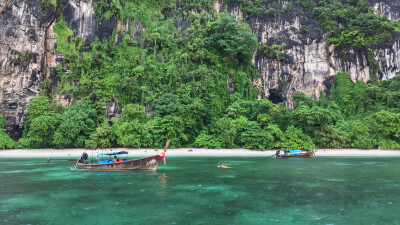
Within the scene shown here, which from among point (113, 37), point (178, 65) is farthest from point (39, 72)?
point (178, 65)

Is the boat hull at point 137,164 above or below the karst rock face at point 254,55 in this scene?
below

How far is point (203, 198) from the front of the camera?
1306 cm

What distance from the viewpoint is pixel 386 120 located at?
123 ft

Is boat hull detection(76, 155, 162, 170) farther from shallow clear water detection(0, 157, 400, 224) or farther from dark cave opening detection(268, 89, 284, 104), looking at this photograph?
dark cave opening detection(268, 89, 284, 104)

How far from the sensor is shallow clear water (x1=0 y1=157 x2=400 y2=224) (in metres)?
10.0

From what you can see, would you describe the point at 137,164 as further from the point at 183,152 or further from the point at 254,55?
the point at 254,55

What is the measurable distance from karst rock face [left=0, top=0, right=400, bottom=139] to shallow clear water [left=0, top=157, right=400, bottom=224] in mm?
27723

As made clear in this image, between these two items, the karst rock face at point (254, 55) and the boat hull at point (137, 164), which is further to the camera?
the karst rock face at point (254, 55)

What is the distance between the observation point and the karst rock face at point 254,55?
139 feet

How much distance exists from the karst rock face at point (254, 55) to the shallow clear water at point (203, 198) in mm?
27723

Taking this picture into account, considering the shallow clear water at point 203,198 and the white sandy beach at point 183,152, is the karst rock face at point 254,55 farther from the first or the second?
the shallow clear water at point 203,198

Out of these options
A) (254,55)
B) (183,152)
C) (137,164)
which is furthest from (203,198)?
(254,55)

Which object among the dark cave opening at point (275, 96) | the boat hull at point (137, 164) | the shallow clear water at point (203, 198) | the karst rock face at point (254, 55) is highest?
the karst rock face at point (254, 55)

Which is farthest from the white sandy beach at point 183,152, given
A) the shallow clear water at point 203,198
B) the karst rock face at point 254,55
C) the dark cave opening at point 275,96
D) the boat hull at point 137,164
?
the dark cave opening at point 275,96
